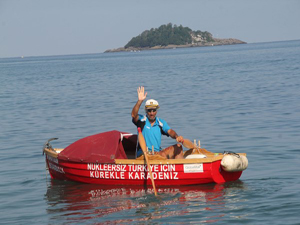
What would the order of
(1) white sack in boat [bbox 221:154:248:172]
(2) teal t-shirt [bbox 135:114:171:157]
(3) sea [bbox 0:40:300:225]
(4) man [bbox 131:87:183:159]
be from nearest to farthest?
(3) sea [bbox 0:40:300:225]
(1) white sack in boat [bbox 221:154:248:172]
(4) man [bbox 131:87:183:159]
(2) teal t-shirt [bbox 135:114:171:157]

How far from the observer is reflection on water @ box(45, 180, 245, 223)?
11.2 m

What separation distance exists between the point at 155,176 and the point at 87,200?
167 centimetres

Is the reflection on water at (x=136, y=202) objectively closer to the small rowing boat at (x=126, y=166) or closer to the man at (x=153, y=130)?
the small rowing boat at (x=126, y=166)

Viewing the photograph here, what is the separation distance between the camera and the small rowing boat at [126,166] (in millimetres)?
12703

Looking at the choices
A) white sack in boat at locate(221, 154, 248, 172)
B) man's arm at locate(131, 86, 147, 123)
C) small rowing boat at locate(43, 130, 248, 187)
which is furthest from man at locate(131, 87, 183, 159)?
white sack in boat at locate(221, 154, 248, 172)

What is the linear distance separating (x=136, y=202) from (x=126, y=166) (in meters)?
1.17

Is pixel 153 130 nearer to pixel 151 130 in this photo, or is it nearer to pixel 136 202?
pixel 151 130

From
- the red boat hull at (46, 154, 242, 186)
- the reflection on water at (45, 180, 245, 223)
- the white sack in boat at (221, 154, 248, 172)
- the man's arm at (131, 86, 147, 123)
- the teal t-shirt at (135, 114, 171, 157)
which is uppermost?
the man's arm at (131, 86, 147, 123)

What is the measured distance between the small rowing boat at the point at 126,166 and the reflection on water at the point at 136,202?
0.71 feet

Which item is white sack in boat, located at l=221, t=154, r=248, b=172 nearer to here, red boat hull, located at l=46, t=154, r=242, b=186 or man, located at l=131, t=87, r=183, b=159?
red boat hull, located at l=46, t=154, r=242, b=186

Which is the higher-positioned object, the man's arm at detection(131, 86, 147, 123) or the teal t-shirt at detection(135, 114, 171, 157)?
the man's arm at detection(131, 86, 147, 123)

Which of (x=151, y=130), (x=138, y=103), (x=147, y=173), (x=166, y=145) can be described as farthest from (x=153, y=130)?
(x=166, y=145)

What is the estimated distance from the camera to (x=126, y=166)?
43.2 ft

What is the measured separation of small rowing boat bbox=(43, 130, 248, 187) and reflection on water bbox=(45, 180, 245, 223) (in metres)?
0.22
